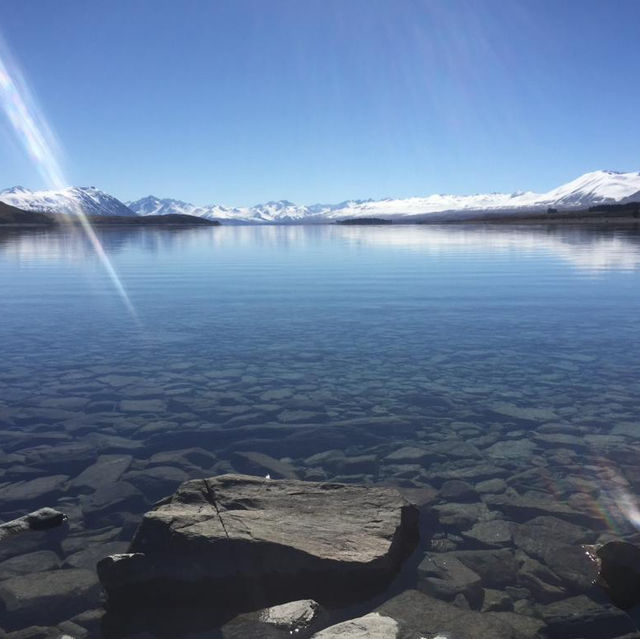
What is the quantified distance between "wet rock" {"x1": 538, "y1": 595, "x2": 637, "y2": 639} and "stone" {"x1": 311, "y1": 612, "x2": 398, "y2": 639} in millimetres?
1776

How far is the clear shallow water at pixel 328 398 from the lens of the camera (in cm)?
1030

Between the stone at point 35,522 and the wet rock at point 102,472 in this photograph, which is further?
the wet rock at point 102,472

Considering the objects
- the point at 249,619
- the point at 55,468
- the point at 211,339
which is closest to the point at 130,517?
the point at 55,468

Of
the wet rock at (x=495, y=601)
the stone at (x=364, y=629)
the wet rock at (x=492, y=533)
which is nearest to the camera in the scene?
the stone at (x=364, y=629)

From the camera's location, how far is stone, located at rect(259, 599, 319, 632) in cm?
682

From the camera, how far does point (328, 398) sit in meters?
14.2

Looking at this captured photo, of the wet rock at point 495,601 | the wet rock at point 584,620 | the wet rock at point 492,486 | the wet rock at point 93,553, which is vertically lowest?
the wet rock at point 495,601

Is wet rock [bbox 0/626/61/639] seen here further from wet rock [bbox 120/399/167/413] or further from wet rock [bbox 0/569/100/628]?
wet rock [bbox 120/399/167/413]

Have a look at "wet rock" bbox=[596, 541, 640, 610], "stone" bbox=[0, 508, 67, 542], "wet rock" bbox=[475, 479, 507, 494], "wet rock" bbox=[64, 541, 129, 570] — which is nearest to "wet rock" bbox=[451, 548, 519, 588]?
"wet rock" bbox=[596, 541, 640, 610]

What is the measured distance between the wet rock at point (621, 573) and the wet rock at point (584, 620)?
275mm

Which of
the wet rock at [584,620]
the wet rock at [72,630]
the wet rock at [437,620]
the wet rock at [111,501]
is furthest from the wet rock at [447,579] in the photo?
the wet rock at [111,501]

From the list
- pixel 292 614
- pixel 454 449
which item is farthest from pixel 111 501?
pixel 454 449

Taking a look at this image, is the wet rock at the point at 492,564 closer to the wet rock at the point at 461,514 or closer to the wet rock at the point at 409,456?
the wet rock at the point at 461,514

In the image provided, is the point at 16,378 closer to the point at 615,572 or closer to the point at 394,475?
the point at 394,475
